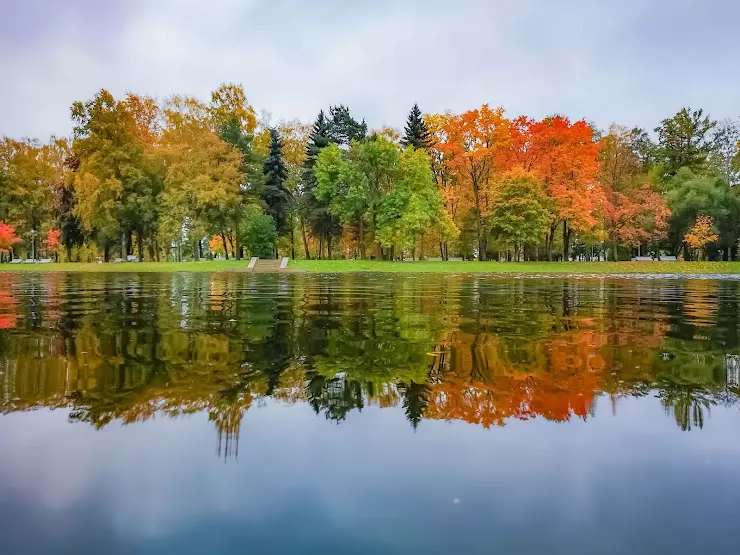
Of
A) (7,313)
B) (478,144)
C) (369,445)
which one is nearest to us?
(369,445)

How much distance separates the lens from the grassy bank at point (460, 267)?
40.0 metres

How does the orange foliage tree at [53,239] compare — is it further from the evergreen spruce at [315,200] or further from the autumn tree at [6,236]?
the evergreen spruce at [315,200]

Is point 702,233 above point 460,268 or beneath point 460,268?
above

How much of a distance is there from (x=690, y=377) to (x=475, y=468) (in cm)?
366

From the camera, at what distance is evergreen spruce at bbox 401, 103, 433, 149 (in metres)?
52.1

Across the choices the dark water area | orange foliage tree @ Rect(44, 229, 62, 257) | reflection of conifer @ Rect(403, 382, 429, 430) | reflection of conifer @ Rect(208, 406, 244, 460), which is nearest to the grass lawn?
orange foliage tree @ Rect(44, 229, 62, 257)

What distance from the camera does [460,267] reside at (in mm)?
41844

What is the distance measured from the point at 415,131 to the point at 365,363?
4895 cm

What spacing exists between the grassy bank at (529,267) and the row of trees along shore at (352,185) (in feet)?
10.5

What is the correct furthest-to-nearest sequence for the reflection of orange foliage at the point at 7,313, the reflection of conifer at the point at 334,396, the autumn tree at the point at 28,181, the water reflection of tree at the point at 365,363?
the autumn tree at the point at 28,181 → the reflection of orange foliage at the point at 7,313 → the water reflection of tree at the point at 365,363 → the reflection of conifer at the point at 334,396

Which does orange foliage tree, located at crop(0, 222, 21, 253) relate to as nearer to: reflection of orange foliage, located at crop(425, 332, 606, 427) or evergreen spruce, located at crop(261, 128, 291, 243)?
evergreen spruce, located at crop(261, 128, 291, 243)

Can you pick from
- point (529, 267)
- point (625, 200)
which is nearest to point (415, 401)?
point (529, 267)

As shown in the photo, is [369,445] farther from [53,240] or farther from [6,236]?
[53,240]

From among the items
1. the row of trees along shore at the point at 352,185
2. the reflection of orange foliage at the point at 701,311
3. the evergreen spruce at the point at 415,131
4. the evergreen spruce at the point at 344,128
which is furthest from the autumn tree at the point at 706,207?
the reflection of orange foliage at the point at 701,311
